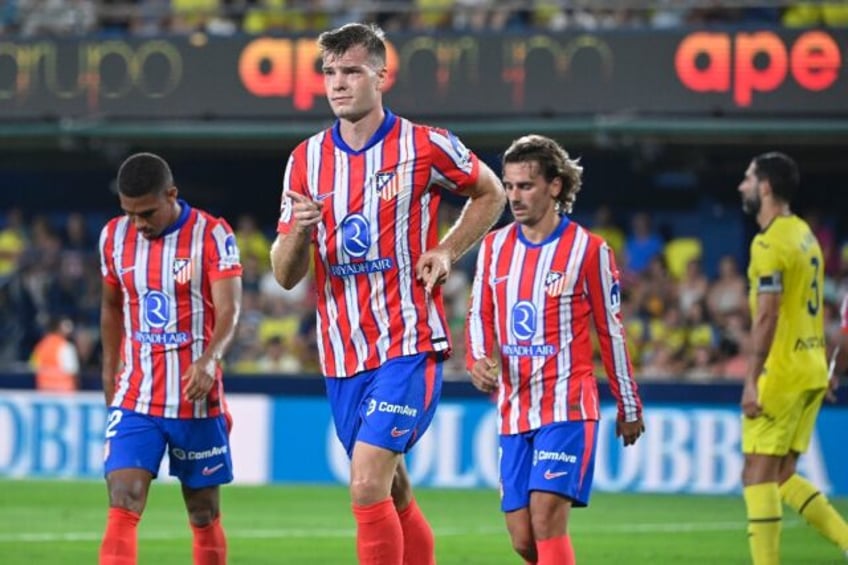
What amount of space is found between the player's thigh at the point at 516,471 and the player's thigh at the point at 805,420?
8.14 feet

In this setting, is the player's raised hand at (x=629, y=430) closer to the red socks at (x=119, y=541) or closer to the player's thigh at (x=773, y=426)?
the player's thigh at (x=773, y=426)

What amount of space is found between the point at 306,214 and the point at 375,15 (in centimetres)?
1394

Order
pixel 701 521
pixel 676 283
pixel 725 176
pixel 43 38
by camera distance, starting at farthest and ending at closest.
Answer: pixel 725 176
pixel 43 38
pixel 676 283
pixel 701 521

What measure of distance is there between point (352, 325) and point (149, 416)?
1.39 meters

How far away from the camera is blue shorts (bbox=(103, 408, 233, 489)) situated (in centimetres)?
815

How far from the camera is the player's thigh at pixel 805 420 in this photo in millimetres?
9898

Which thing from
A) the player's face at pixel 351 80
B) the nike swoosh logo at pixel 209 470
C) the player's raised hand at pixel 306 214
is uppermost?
the player's face at pixel 351 80

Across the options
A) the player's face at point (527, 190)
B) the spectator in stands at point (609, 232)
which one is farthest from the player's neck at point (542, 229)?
the spectator in stands at point (609, 232)

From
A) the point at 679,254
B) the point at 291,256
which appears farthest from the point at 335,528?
the point at 679,254

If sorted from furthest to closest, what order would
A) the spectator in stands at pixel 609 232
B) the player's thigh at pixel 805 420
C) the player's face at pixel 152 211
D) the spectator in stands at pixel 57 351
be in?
the spectator in stands at pixel 609 232 → the spectator in stands at pixel 57 351 → the player's thigh at pixel 805 420 → the player's face at pixel 152 211

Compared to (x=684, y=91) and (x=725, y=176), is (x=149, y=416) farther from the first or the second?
(x=725, y=176)

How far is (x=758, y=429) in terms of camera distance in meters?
9.75

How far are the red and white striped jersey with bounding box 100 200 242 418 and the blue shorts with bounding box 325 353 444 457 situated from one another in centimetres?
111

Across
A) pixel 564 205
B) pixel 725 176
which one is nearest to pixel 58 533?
pixel 564 205
